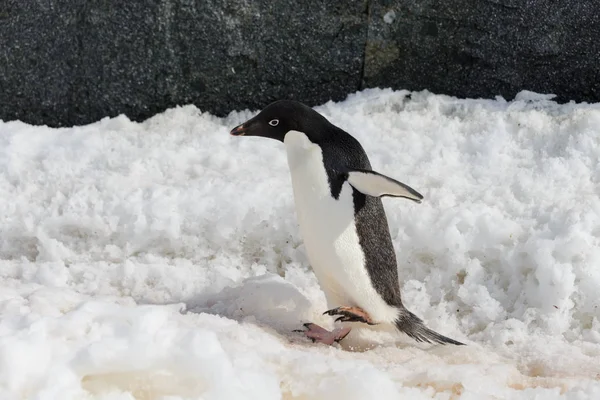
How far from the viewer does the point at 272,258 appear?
7.21ft

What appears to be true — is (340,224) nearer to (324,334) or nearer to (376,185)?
(376,185)

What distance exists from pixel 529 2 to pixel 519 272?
51.7 inches

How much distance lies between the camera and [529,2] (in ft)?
9.25

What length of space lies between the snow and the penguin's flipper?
1.22 ft

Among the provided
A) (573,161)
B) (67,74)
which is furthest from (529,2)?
(67,74)

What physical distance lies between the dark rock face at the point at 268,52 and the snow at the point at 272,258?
117 mm

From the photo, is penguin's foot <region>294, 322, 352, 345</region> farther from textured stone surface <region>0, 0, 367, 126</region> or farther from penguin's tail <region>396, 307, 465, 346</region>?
textured stone surface <region>0, 0, 367, 126</region>

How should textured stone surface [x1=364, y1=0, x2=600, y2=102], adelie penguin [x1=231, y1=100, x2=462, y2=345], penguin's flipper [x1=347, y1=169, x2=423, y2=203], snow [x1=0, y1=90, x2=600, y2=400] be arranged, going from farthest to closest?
1. textured stone surface [x1=364, y1=0, x2=600, y2=102]
2. adelie penguin [x1=231, y1=100, x2=462, y2=345]
3. penguin's flipper [x1=347, y1=169, x2=423, y2=203]
4. snow [x1=0, y1=90, x2=600, y2=400]

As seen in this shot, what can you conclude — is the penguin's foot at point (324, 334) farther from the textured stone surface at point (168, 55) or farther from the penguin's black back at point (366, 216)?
the textured stone surface at point (168, 55)

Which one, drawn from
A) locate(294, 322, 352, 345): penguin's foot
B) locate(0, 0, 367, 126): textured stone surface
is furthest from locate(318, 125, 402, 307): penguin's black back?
locate(0, 0, 367, 126): textured stone surface

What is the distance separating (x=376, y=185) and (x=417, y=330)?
38 centimetres

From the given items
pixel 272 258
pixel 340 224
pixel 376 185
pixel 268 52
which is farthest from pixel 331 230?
pixel 268 52

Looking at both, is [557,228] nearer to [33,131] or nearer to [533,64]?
[533,64]

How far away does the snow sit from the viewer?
1261 mm
